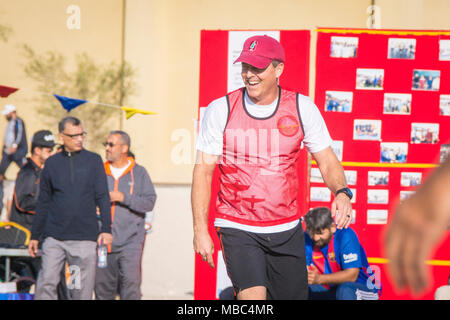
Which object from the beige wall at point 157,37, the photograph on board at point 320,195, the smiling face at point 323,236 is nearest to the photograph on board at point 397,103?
the photograph on board at point 320,195

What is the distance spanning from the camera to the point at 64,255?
6527 millimetres

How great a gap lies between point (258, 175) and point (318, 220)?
6.30ft

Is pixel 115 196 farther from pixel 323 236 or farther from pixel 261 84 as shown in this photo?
pixel 261 84

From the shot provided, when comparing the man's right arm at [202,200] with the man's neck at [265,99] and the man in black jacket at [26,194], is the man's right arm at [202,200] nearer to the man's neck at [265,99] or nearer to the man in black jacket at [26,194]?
the man's neck at [265,99]

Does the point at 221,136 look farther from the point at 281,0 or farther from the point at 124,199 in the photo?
the point at 281,0

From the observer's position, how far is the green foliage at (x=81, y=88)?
48.8 ft

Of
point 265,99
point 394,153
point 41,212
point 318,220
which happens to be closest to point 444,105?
point 394,153

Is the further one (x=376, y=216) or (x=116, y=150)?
(x=116, y=150)

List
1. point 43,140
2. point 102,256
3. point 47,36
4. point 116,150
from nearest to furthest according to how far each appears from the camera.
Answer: point 102,256, point 116,150, point 43,140, point 47,36

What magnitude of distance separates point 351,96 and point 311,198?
3.60 ft

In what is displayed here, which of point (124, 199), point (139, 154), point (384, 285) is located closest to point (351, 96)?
point (384, 285)

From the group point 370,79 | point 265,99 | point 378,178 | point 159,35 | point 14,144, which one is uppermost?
point 159,35

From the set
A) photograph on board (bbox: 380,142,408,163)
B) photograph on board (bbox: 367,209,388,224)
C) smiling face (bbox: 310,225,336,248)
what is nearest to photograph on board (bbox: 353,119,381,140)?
photograph on board (bbox: 380,142,408,163)

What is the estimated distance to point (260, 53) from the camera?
4309 millimetres
